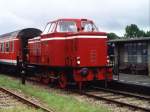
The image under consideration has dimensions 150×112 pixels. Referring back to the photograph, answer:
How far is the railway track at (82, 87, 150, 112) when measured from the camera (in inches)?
548

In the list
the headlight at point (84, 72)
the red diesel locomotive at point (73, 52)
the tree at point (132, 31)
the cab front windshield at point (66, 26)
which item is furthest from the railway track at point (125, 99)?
the tree at point (132, 31)

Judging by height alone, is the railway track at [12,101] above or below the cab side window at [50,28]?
below

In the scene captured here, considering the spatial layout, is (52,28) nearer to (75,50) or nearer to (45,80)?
(75,50)

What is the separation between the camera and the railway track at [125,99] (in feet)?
45.7

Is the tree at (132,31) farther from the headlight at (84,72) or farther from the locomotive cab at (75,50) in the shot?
the headlight at (84,72)

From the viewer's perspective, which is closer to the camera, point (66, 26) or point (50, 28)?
point (66, 26)

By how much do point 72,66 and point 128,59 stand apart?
1122 centimetres

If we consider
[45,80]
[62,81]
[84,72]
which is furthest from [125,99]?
[45,80]

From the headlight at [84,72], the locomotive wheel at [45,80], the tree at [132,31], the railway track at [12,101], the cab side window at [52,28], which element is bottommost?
the railway track at [12,101]

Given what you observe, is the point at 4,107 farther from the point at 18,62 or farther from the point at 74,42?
the point at 18,62

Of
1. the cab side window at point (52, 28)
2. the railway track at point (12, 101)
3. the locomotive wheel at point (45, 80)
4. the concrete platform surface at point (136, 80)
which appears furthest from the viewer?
the locomotive wheel at point (45, 80)

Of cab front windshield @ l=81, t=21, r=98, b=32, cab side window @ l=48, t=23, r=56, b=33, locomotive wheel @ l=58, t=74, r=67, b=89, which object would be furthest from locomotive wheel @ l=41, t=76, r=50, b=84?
cab front windshield @ l=81, t=21, r=98, b=32

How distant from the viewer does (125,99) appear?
16.1 metres

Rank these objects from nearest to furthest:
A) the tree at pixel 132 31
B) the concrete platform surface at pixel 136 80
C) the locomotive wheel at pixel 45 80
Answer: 1. the concrete platform surface at pixel 136 80
2. the locomotive wheel at pixel 45 80
3. the tree at pixel 132 31
